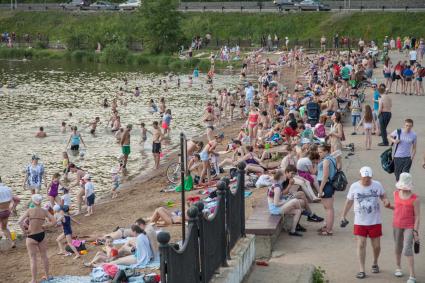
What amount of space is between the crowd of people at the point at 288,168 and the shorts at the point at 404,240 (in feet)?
0.05

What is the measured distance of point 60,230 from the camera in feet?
63.1

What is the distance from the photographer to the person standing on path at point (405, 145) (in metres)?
16.2

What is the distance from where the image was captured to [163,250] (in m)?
8.72

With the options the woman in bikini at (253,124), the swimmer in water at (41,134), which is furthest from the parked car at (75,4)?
the woman in bikini at (253,124)

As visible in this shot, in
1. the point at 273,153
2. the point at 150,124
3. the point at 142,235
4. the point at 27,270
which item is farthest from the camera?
the point at 150,124

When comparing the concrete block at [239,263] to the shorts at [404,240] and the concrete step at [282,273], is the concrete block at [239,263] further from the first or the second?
the shorts at [404,240]

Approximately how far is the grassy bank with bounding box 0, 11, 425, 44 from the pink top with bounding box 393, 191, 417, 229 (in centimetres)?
5761

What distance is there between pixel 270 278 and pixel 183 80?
45.0 meters

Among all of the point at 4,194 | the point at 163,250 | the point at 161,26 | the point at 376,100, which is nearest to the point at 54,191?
the point at 4,194

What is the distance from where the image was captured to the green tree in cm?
7100

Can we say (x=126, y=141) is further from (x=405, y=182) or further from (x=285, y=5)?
(x=285, y=5)

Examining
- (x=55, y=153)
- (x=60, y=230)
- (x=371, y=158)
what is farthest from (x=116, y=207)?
(x=55, y=153)

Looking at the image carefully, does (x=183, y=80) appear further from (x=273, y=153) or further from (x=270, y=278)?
(x=270, y=278)

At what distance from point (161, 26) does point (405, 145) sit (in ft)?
184
